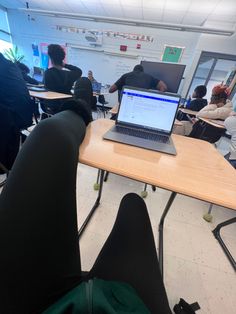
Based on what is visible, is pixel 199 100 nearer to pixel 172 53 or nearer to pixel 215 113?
pixel 215 113

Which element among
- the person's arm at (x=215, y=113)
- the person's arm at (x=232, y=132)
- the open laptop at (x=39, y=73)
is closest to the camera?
the person's arm at (x=232, y=132)

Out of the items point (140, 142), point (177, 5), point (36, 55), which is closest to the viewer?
point (140, 142)

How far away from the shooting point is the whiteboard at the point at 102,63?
17.7ft

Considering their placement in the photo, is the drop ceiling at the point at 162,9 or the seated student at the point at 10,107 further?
the drop ceiling at the point at 162,9

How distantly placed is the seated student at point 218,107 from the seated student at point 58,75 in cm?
227

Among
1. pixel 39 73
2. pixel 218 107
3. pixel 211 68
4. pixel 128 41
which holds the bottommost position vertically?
pixel 39 73

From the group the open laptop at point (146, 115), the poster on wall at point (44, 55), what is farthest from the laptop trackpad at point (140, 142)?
the poster on wall at point (44, 55)

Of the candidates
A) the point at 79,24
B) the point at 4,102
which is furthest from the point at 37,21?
the point at 4,102

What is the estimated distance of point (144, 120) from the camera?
970 millimetres

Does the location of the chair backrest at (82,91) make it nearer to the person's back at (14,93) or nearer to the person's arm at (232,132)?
the person's back at (14,93)

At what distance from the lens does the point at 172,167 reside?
2.24 ft

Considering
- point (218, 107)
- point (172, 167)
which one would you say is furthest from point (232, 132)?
point (172, 167)

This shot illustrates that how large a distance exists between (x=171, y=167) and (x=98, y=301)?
20.8 inches

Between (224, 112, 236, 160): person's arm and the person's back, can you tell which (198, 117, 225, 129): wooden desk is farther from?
the person's back
